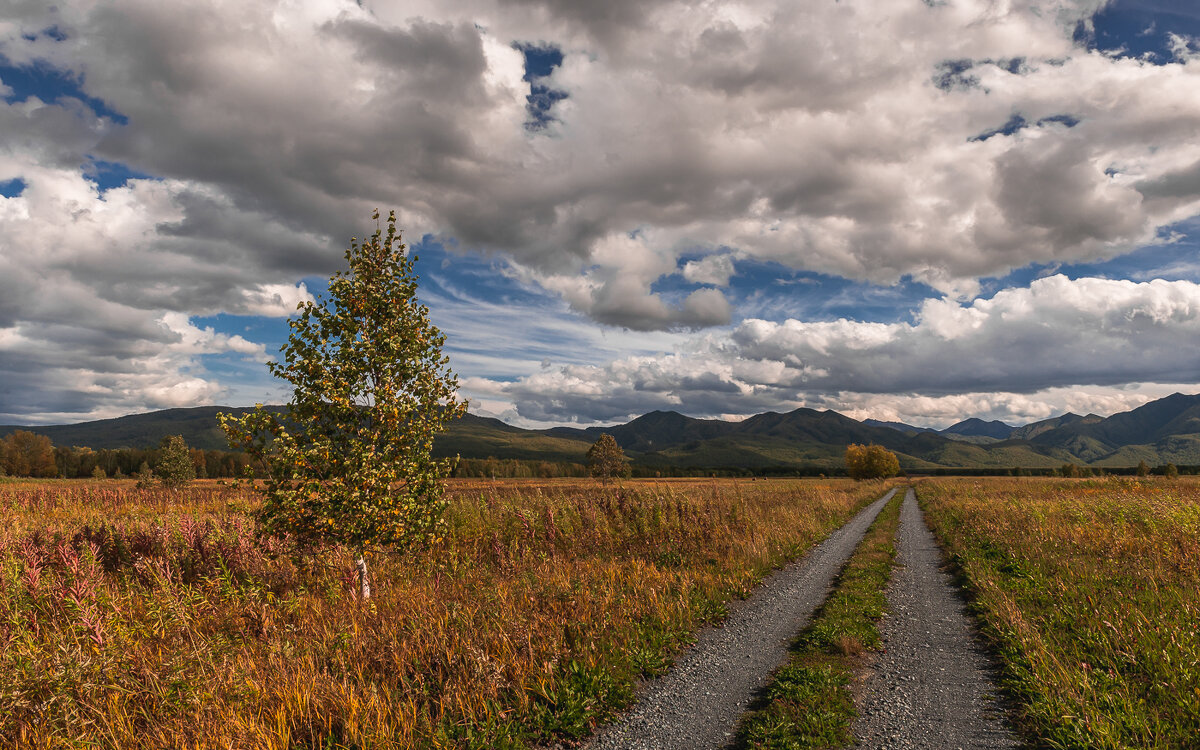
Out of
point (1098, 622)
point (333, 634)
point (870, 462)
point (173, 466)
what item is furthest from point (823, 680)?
point (870, 462)

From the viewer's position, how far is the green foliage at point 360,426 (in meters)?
10.7

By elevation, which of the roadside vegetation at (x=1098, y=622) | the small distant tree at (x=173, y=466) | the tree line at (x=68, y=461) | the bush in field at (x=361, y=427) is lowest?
the tree line at (x=68, y=461)

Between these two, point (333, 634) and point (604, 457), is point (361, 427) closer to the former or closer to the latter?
point (333, 634)

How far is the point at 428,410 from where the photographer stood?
11961 mm

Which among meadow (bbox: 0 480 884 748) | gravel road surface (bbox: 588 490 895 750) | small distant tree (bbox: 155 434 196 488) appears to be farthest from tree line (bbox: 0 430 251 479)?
gravel road surface (bbox: 588 490 895 750)

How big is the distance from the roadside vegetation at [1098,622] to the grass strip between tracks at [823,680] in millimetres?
Result: 2097

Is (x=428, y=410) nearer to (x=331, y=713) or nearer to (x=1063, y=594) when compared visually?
(x=331, y=713)

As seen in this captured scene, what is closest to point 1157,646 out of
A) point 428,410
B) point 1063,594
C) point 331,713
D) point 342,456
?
point 1063,594

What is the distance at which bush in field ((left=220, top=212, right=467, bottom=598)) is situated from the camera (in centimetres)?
1066

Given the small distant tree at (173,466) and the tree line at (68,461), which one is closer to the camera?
the small distant tree at (173,466)

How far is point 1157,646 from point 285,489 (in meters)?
15.6

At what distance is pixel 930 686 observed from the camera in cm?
787

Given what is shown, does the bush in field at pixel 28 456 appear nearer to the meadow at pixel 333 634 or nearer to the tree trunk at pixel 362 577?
the meadow at pixel 333 634

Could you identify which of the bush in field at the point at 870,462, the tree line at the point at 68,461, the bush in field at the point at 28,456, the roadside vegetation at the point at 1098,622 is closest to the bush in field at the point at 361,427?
the roadside vegetation at the point at 1098,622
